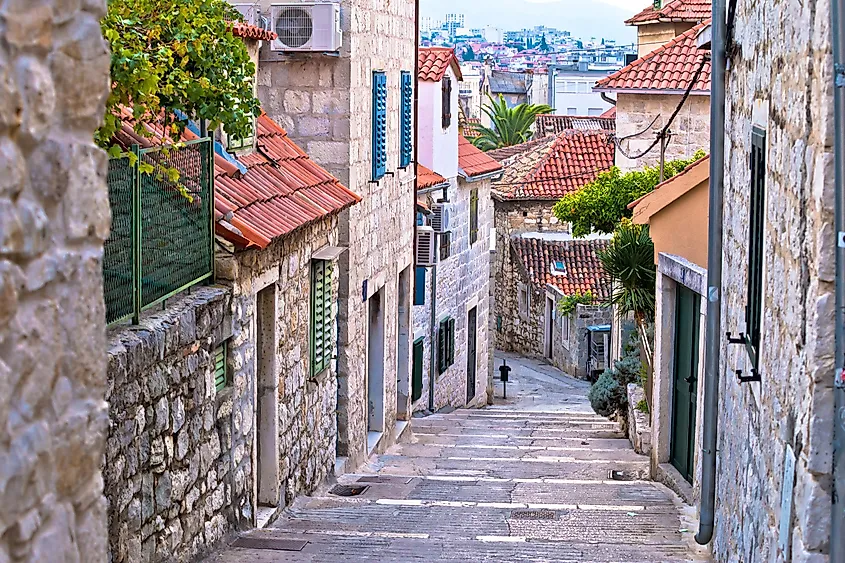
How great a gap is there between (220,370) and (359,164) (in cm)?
512

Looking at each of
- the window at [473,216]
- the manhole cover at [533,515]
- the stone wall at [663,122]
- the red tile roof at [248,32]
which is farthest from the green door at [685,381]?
the window at [473,216]

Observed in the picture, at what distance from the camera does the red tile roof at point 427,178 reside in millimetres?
18625

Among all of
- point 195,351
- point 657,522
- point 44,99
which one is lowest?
point 657,522

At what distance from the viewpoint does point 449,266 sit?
21406 millimetres

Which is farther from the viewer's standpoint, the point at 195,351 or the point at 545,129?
the point at 545,129

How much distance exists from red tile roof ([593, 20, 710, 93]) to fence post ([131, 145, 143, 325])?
15198 mm

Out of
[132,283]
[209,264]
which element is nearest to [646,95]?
[209,264]

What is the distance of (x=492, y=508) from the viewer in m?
10.3

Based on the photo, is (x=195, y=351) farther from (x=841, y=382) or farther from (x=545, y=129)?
(x=545, y=129)

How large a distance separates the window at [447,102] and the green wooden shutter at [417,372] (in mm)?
4623

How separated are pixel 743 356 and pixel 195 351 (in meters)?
2.99

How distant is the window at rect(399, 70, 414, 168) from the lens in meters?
14.6

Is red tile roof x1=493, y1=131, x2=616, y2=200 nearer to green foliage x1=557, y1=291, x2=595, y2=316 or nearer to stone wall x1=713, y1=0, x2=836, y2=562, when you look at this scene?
green foliage x1=557, y1=291, x2=595, y2=316

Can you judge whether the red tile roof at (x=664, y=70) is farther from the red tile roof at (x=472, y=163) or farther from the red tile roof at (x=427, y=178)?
the red tile roof at (x=427, y=178)
